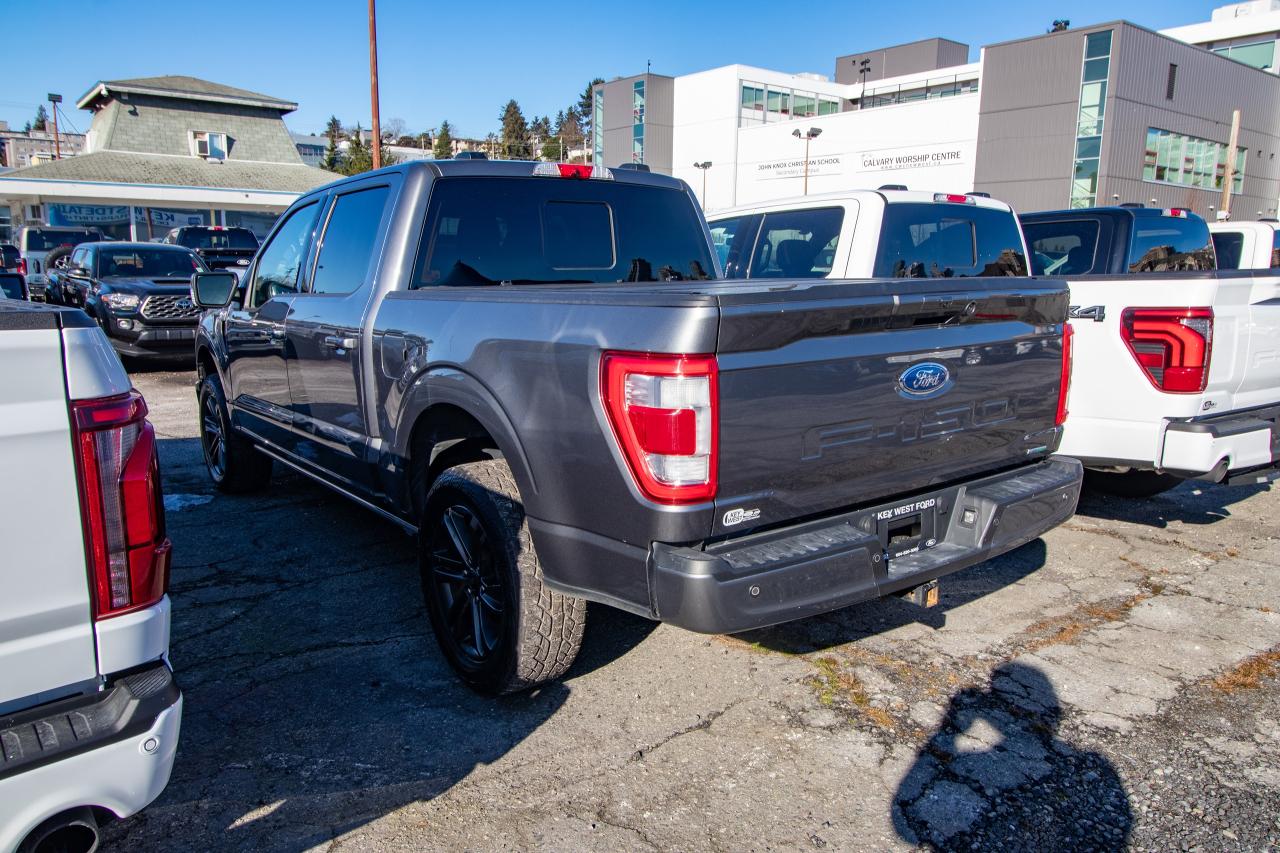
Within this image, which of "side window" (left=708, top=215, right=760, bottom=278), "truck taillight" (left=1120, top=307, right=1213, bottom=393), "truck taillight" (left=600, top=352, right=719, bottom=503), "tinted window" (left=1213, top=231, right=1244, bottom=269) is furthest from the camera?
"tinted window" (left=1213, top=231, right=1244, bottom=269)

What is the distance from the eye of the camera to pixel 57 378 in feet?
5.81

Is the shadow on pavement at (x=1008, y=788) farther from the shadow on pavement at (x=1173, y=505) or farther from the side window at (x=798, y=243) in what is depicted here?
the side window at (x=798, y=243)

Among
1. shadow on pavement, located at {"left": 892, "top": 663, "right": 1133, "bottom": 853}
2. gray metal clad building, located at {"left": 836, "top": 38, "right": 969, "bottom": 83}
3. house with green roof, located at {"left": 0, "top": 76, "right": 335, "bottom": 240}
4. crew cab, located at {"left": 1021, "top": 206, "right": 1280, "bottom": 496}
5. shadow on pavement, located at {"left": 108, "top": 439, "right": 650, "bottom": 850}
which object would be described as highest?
gray metal clad building, located at {"left": 836, "top": 38, "right": 969, "bottom": 83}

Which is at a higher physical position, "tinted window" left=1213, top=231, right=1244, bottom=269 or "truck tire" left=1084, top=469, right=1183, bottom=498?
"tinted window" left=1213, top=231, right=1244, bottom=269

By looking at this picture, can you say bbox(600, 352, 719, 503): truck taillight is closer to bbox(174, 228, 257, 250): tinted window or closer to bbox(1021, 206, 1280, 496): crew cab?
bbox(1021, 206, 1280, 496): crew cab

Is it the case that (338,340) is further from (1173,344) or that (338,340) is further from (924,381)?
(1173,344)

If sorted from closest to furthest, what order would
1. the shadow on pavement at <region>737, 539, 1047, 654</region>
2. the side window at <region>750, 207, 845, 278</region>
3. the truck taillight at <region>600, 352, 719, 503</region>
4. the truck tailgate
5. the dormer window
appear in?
1. the truck taillight at <region>600, 352, 719, 503</region>
2. the truck tailgate
3. the shadow on pavement at <region>737, 539, 1047, 654</region>
4. the side window at <region>750, 207, 845, 278</region>
5. the dormer window

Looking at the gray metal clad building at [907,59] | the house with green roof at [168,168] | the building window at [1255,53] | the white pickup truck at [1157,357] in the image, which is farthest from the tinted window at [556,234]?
the gray metal clad building at [907,59]

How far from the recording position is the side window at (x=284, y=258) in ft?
16.1

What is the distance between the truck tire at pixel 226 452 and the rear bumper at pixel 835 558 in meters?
4.19

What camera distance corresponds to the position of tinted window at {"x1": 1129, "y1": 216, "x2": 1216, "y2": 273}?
6.84 m

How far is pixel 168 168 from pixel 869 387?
1809 inches

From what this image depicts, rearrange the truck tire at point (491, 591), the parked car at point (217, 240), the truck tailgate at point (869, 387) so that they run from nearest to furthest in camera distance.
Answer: the truck tailgate at point (869, 387), the truck tire at point (491, 591), the parked car at point (217, 240)

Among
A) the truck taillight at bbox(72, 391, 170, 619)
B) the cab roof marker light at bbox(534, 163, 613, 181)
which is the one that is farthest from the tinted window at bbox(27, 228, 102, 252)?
the truck taillight at bbox(72, 391, 170, 619)
